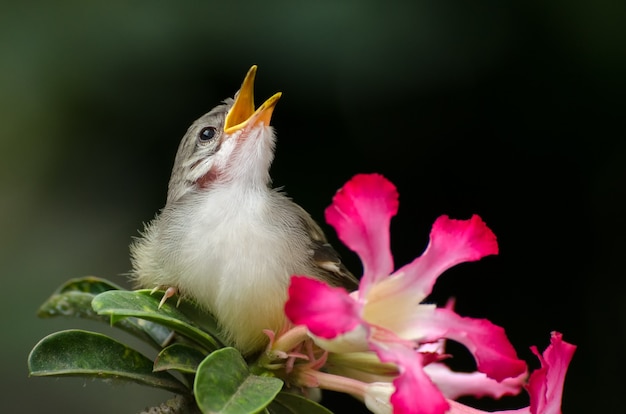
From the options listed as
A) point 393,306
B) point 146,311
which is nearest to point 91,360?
Answer: point 146,311

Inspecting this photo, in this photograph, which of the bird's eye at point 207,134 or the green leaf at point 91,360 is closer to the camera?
the green leaf at point 91,360

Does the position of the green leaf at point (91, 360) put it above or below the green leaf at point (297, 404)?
below

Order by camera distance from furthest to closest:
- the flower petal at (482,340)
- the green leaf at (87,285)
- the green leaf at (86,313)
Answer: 1. the green leaf at (87,285)
2. the green leaf at (86,313)
3. the flower petal at (482,340)

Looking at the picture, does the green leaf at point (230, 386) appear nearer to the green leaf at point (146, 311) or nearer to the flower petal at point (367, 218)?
the green leaf at point (146, 311)

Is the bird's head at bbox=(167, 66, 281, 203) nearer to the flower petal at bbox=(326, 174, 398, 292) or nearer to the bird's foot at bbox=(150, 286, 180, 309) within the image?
the bird's foot at bbox=(150, 286, 180, 309)

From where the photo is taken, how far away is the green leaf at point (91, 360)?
166cm

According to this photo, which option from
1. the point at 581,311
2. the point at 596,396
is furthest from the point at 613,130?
the point at 596,396

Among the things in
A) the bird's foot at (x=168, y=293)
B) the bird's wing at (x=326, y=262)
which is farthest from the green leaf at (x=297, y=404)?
the bird's wing at (x=326, y=262)

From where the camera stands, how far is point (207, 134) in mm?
2367

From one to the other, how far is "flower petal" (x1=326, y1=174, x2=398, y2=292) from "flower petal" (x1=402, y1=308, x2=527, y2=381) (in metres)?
0.14

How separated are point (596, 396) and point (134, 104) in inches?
101

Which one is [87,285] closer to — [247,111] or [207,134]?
[207,134]

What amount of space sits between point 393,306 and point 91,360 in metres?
0.65

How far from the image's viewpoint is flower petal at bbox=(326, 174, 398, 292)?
1427 millimetres
